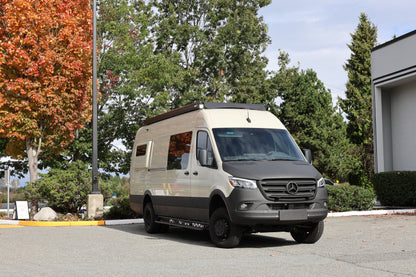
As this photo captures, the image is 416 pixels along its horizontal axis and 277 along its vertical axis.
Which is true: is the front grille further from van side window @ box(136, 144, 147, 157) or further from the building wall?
the building wall

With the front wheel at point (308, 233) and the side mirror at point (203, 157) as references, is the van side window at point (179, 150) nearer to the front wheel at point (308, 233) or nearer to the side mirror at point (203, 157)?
the side mirror at point (203, 157)

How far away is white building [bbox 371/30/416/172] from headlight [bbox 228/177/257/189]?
14417 millimetres

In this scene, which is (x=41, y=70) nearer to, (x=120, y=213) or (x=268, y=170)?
(x=120, y=213)

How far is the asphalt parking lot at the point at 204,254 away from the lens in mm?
7727

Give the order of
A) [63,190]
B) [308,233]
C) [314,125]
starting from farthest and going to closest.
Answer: [314,125], [63,190], [308,233]

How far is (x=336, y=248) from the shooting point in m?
9.97

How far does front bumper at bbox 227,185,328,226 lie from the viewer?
385 inches

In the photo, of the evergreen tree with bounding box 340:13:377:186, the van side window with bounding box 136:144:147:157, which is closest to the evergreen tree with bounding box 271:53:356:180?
the evergreen tree with bounding box 340:13:377:186

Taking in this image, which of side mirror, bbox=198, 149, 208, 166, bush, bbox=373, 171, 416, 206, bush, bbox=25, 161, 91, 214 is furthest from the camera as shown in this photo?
bush, bbox=373, 171, 416, 206

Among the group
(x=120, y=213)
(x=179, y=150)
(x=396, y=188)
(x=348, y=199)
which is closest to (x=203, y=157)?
(x=179, y=150)

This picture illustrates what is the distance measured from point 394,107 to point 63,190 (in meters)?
14.6

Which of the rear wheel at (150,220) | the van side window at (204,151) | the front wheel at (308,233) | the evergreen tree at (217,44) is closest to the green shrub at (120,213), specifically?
the rear wheel at (150,220)

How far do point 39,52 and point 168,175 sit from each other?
9706mm

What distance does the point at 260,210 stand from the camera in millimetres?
9797
